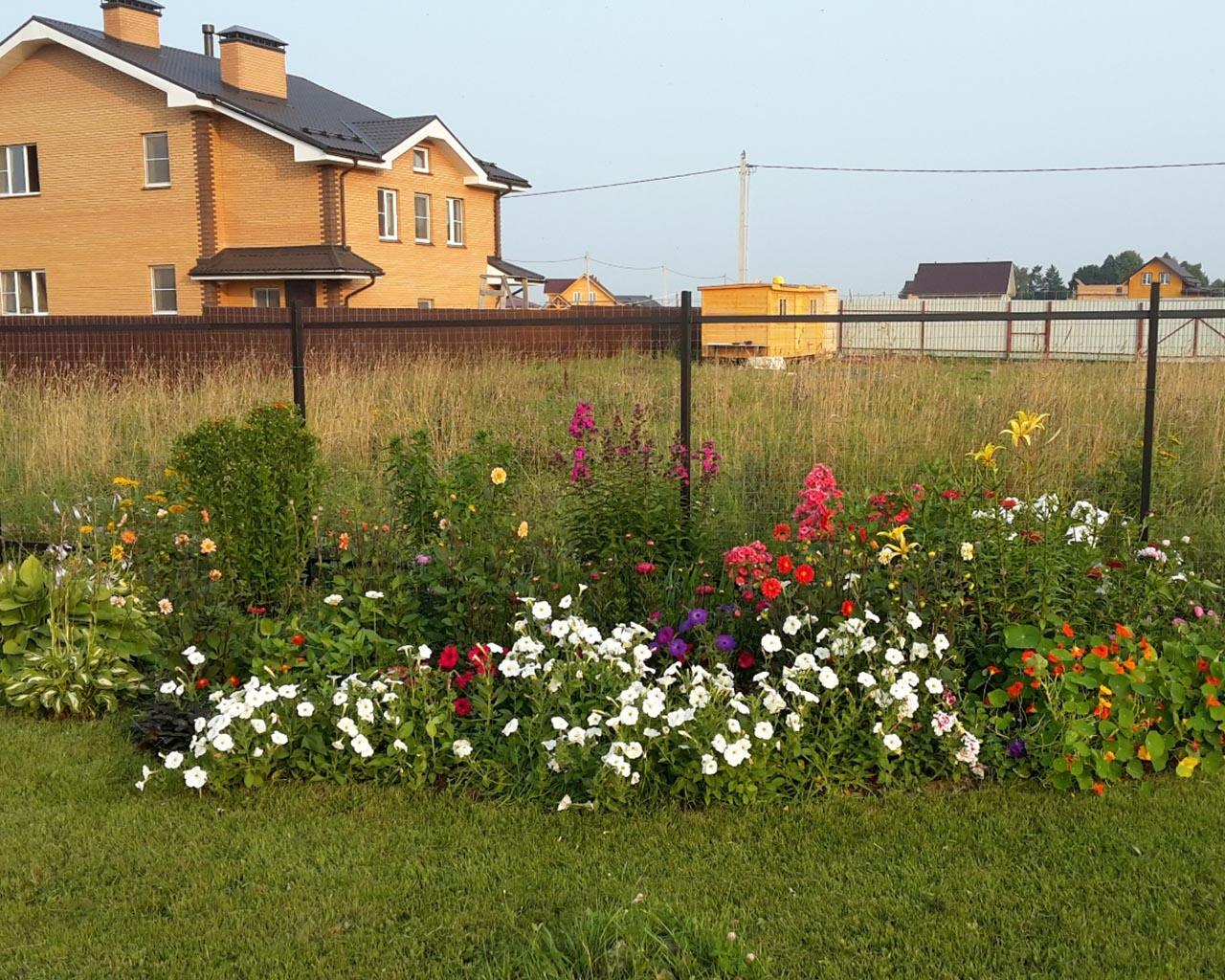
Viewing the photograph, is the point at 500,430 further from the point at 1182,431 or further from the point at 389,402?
the point at 1182,431

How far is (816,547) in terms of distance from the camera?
4445mm

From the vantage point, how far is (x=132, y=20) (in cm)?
2702

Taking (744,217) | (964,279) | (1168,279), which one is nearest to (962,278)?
(964,279)

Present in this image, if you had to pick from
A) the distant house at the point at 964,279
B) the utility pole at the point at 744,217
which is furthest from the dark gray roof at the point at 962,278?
the utility pole at the point at 744,217

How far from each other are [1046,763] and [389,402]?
23.1ft

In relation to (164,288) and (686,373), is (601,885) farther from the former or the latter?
(164,288)

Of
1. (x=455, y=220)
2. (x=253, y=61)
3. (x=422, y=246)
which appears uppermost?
(x=253, y=61)

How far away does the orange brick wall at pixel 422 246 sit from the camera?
26.6 meters

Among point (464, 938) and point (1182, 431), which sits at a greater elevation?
point (1182, 431)

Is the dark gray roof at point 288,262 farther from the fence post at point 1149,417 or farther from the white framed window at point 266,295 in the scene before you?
the fence post at point 1149,417

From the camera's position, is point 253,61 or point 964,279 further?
point 964,279

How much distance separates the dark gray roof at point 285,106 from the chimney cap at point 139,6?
73 centimetres

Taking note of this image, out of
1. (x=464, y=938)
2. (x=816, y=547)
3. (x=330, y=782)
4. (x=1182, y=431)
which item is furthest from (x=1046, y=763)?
(x=1182, y=431)

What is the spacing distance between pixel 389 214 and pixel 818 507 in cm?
2489
